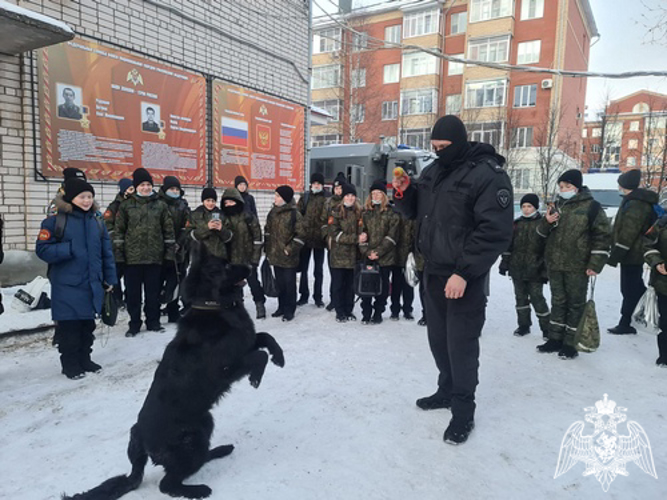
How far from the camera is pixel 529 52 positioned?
1141 inches

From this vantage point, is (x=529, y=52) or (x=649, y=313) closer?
(x=649, y=313)

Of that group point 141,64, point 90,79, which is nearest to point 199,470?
point 90,79

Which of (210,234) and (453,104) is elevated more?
(453,104)

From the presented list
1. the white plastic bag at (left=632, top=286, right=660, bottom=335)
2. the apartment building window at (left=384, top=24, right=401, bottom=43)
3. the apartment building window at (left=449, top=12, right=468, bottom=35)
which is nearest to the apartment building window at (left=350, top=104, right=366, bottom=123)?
the apartment building window at (left=384, top=24, right=401, bottom=43)

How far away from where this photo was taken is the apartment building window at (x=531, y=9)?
28.3m

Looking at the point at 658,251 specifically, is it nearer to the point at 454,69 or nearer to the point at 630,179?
the point at 630,179

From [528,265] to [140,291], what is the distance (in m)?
4.76

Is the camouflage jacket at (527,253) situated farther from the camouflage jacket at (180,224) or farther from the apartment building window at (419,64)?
the apartment building window at (419,64)

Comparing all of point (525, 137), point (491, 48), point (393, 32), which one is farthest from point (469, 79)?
point (393, 32)

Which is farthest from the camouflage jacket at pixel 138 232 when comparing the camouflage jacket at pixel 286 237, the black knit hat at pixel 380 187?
the black knit hat at pixel 380 187

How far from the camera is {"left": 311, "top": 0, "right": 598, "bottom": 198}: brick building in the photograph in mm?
27250

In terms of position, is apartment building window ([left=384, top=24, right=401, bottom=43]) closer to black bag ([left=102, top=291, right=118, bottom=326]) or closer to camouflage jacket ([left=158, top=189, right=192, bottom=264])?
camouflage jacket ([left=158, top=189, right=192, bottom=264])

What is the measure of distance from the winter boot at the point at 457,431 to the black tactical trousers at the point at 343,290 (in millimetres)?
3101

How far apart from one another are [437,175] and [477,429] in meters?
1.83
